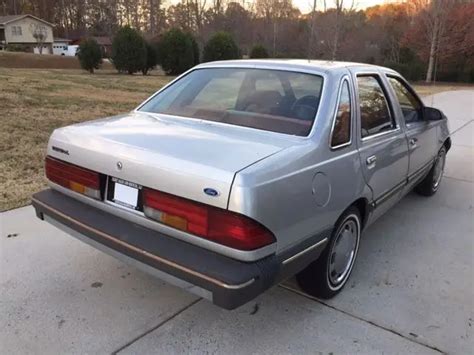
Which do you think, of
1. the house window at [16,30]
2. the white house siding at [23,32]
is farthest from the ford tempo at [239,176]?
the house window at [16,30]

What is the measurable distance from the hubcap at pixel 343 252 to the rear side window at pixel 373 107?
65 centimetres

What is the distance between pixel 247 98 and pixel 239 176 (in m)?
1.25

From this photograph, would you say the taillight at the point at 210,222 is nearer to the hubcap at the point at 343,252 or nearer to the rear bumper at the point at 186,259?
the rear bumper at the point at 186,259

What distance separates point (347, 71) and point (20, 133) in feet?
17.9

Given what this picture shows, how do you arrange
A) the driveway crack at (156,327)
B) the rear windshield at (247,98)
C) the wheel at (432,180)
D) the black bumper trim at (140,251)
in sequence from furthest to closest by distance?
the wheel at (432,180)
the rear windshield at (247,98)
the driveway crack at (156,327)
the black bumper trim at (140,251)

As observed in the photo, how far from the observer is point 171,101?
11.4ft

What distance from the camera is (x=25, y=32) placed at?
64.1 meters

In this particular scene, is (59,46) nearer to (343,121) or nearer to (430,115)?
(430,115)

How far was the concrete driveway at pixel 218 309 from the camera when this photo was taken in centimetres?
254

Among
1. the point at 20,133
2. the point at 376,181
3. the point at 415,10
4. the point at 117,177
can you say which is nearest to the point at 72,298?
the point at 117,177

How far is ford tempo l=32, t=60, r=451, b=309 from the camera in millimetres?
2166

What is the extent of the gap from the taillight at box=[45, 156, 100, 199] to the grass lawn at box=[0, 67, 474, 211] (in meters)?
1.61

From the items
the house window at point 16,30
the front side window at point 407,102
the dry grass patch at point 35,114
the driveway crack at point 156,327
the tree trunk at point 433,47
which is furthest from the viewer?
the house window at point 16,30

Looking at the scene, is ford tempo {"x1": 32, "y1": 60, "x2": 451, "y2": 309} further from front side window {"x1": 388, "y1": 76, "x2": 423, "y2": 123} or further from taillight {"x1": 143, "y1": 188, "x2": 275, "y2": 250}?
front side window {"x1": 388, "y1": 76, "x2": 423, "y2": 123}
